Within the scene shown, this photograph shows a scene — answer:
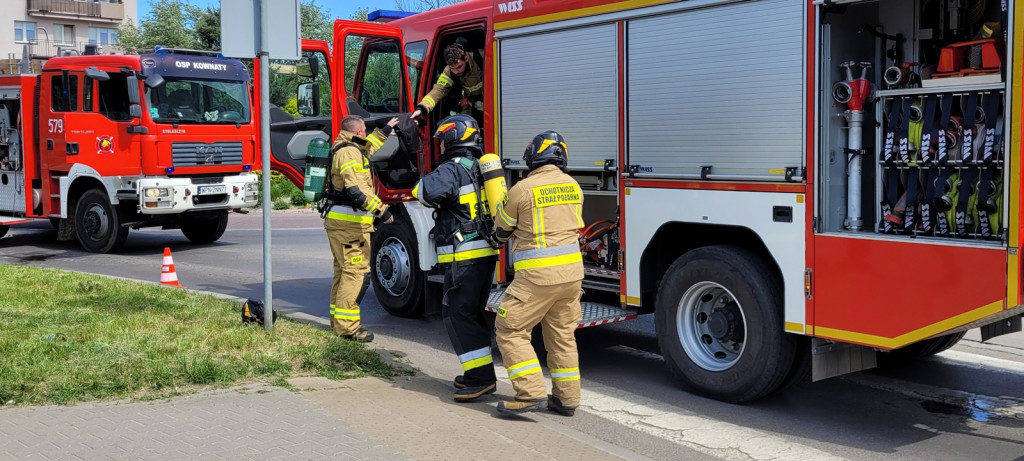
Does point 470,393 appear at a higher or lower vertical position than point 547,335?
lower

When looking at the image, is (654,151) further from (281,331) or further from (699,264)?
(281,331)

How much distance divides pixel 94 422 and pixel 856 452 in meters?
4.03

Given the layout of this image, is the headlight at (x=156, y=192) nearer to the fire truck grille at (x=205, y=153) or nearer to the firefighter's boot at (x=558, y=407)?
the fire truck grille at (x=205, y=153)

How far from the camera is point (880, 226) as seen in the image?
5.69 metres

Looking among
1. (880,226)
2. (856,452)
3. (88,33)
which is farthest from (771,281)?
(88,33)

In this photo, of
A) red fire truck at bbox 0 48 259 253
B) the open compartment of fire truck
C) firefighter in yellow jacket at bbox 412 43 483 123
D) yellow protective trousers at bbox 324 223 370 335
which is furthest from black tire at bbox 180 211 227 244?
the open compartment of fire truck

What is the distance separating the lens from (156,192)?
14.1 m

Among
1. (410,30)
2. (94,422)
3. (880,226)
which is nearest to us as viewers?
(94,422)

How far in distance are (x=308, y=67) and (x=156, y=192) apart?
209 inches

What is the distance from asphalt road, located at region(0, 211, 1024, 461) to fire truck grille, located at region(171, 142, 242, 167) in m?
5.30

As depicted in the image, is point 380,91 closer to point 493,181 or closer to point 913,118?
point 493,181

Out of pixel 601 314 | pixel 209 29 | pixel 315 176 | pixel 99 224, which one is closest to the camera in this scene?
pixel 601 314

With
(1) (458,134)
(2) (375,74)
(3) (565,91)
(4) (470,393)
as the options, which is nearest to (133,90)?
(2) (375,74)

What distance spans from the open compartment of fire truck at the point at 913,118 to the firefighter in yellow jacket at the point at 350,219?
3.71m
